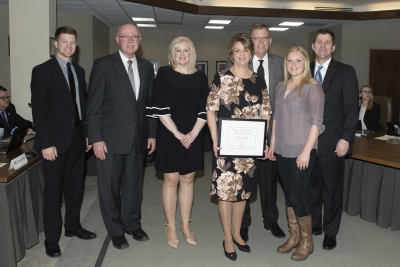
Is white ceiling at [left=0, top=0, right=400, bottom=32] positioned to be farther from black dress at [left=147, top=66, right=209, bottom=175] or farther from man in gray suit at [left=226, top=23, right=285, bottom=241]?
black dress at [left=147, top=66, right=209, bottom=175]

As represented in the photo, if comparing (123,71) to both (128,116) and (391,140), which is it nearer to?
(128,116)

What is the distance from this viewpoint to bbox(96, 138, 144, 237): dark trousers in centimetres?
322

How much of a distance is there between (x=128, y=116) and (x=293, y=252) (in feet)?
5.69

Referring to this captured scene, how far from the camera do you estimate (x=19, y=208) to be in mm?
3027

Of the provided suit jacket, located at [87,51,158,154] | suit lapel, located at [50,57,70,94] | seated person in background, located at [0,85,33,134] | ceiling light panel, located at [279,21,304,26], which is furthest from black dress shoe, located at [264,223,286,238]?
ceiling light panel, located at [279,21,304,26]

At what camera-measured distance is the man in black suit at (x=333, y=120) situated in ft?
10.3

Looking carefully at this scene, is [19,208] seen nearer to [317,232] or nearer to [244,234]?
[244,234]

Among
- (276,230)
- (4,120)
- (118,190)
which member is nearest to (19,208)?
(118,190)

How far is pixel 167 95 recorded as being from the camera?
309cm

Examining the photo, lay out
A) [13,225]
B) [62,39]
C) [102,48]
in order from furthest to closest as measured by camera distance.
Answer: [102,48], [62,39], [13,225]

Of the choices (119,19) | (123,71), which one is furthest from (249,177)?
(119,19)

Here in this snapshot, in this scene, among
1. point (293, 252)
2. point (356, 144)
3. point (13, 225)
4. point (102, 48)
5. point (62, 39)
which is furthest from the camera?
point (102, 48)

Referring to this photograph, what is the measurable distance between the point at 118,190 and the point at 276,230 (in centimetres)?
147

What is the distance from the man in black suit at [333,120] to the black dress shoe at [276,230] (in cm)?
39
